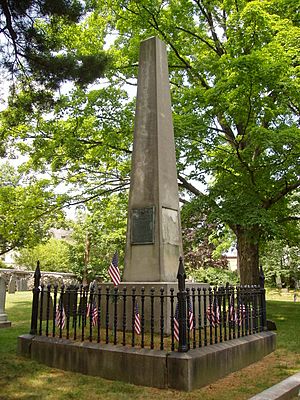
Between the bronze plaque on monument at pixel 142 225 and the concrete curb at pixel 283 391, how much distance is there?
3.38 metres

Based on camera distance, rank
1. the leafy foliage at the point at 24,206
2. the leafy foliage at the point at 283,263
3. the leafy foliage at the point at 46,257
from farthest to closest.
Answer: the leafy foliage at the point at 46,257 < the leafy foliage at the point at 283,263 < the leafy foliage at the point at 24,206

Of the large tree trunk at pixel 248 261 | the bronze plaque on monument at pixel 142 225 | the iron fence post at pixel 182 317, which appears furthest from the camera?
the large tree trunk at pixel 248 261

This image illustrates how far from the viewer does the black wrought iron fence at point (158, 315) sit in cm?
559

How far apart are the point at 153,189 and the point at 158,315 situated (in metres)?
2.46

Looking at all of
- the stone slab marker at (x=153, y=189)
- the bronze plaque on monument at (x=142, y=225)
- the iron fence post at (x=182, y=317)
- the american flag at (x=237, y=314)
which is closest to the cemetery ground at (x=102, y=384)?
the iron fence post at (x=182, y=317)

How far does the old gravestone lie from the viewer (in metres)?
7.38

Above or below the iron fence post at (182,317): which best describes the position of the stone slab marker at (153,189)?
above

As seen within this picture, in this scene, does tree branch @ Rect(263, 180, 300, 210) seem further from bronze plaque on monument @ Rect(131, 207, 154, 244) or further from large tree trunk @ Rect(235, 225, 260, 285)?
bronze plaque on monument @ Rect(131, 207, 154, 244)

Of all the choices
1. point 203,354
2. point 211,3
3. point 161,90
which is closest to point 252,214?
point 161,90

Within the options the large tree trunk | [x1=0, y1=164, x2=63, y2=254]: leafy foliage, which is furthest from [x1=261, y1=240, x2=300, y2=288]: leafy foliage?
[x1=0, y1=164, x2=63, y2=254]: leafy foliage

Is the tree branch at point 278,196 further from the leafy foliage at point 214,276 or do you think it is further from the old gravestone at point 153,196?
the leafy foliage at point 214,276

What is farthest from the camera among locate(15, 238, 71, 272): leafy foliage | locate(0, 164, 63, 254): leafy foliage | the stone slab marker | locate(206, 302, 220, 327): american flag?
locate(15, 238, 71, 272): leafy foliage

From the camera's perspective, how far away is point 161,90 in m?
8.46

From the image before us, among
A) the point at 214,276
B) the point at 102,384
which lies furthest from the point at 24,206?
the point at 214,276
